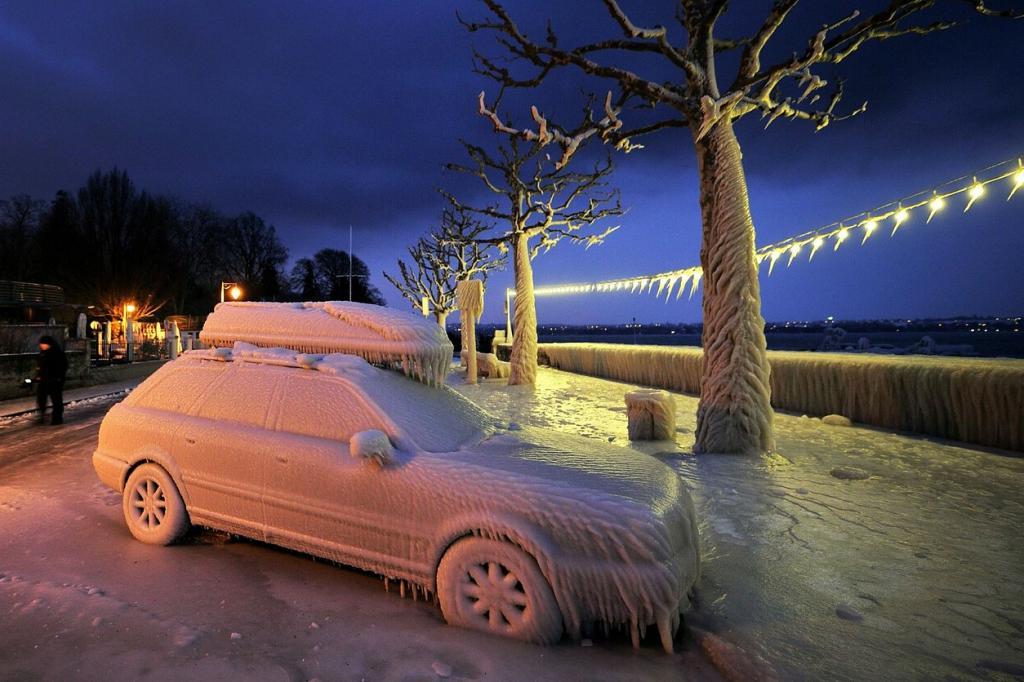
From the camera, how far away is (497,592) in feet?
8.66

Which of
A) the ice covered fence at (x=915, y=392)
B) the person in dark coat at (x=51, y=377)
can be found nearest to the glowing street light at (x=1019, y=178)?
A: the ice covered fence at (x=915, y=392)

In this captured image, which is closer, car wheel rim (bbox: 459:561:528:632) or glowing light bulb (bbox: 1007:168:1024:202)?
car wheel rim (bbox: 459:561:528:632)

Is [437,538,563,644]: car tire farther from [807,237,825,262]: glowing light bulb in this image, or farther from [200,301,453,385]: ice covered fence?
[807,237,825,262]: glowing light bulb

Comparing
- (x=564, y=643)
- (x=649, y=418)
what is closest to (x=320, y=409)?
(x=564, y=643)

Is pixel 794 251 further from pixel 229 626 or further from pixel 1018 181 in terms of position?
pixel 229 626

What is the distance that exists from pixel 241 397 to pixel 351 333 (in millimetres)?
909

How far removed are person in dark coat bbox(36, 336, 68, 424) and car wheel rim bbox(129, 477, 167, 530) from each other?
734cm

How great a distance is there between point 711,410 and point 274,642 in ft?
19.7

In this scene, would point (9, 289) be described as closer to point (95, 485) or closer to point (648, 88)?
point (95, 485)

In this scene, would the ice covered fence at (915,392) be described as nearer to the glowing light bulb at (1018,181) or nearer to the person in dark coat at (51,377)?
the glowing light bulb at (1018,181)

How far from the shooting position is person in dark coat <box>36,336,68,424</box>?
9188 mm

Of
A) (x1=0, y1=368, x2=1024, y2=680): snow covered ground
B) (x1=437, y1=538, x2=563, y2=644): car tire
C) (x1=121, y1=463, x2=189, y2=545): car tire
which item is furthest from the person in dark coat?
(x1=437, y1=538, x2=563, y2=644): car tire

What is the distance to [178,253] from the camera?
47.5m

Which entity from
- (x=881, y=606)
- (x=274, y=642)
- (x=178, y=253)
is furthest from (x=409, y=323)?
(x=178, y=253)
